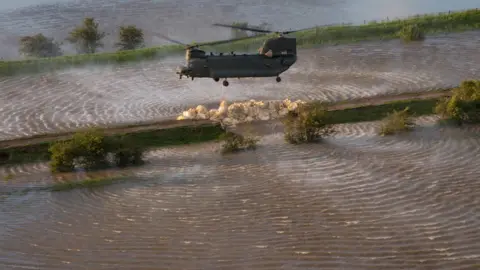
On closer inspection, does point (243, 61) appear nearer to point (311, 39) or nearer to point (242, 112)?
point (242, 112)

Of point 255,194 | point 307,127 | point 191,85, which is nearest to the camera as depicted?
point 255,194

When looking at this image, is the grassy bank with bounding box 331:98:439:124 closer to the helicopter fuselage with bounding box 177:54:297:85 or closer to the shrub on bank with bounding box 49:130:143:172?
the helicopter fuselage with bounding box 177:54:297:85

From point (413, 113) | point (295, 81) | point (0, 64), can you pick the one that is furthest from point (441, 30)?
point (0, 64)

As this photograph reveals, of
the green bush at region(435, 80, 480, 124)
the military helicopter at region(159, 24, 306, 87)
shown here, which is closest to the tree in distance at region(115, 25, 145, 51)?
the military helicopter at region(159, 24, 306, 87)

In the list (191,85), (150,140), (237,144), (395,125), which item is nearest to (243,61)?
(237,144)

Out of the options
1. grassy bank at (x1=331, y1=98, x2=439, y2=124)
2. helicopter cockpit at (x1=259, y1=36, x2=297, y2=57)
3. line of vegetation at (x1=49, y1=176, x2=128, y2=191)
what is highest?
helicopter cockpit at (x1=259, y1=36, x2=297, y2=57)

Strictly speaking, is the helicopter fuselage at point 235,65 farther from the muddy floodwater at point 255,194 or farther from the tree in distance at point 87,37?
the tree in distance at point 87,37

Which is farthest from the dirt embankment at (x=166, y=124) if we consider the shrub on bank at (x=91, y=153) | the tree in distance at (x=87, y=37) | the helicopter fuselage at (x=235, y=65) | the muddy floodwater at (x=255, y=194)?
the tree in distance at (x=87, y=37)
